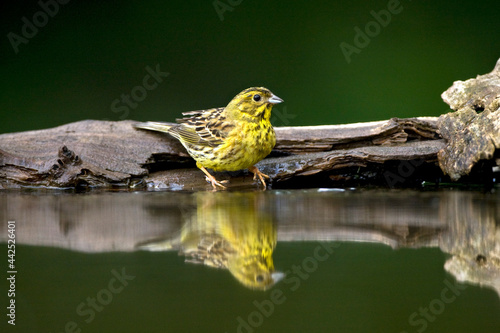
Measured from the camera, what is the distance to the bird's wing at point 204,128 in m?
4.04

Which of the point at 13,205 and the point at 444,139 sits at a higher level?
the point at 444,139

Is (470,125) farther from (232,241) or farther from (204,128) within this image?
(232,241)

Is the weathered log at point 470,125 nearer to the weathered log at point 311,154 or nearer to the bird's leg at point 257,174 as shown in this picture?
the weathered log at point 311,154

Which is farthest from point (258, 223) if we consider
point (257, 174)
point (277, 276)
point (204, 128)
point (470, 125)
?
point (204, 128)

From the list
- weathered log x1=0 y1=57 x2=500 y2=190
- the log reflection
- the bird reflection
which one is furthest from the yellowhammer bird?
the bird reflection

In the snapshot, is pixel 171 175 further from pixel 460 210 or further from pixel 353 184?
pixel 460 210

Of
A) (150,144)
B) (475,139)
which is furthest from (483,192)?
(150,144)

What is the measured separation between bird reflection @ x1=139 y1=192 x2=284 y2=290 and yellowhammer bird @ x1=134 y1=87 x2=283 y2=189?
986 millimetres

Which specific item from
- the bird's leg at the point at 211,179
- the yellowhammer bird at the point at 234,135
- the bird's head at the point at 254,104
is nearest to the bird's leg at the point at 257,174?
the yellowhammer bird at the point at 234,135

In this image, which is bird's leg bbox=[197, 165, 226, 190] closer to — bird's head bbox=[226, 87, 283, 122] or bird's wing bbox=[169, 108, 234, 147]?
bird's wing bbox=[169, 108, 234, 147]

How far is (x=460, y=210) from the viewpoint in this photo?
8.79 feet

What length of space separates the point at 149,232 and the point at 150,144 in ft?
6.88

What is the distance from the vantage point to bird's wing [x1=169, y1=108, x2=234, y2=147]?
404cm

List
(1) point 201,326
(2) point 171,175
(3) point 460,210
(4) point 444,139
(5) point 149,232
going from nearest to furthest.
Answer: (1) point 201,326, (5) point 149,232, (3) point 460,210, (4) point 444,139, (2) point 171,175
